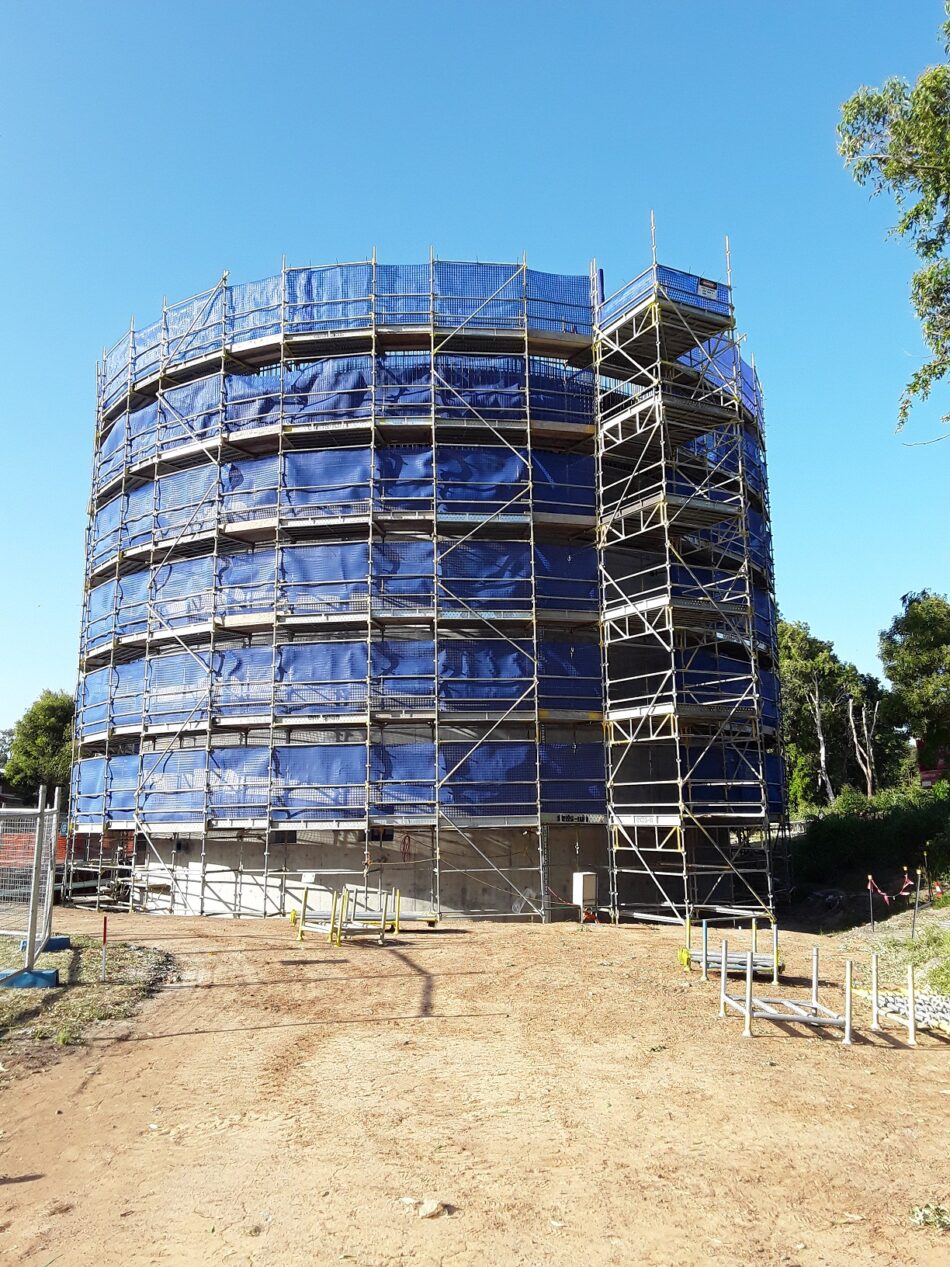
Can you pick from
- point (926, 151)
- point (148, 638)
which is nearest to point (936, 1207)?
point (926, 151)

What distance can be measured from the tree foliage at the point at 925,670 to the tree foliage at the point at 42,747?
43650 millimetres

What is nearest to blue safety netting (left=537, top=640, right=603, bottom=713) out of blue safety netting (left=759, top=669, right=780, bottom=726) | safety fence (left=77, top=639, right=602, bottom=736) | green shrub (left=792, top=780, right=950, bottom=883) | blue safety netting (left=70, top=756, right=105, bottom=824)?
safety fence (left=77, top=639, right=602, bottom=736)

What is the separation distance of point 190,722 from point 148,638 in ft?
10.1

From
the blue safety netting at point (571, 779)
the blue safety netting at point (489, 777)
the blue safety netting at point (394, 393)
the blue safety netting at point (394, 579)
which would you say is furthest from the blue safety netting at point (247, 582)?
the blue safety netting at point (571, 779)

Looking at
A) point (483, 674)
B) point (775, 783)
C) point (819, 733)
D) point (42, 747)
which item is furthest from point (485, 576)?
point (42, 747)

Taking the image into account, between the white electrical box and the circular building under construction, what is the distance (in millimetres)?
135

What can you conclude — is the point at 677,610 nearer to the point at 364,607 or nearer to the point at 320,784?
the point at 364,607

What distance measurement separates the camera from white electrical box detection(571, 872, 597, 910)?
→ 2022 cm

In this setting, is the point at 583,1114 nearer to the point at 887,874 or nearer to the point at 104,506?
the point at 887,874

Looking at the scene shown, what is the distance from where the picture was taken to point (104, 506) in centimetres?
2980

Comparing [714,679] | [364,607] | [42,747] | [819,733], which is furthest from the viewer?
[42,747]

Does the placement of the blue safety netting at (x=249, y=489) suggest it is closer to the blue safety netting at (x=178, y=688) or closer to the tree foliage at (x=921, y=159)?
the blue safety netting at (x=178, y=688)

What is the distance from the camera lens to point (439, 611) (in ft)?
74.4

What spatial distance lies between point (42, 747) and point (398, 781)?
3678 centimetres
